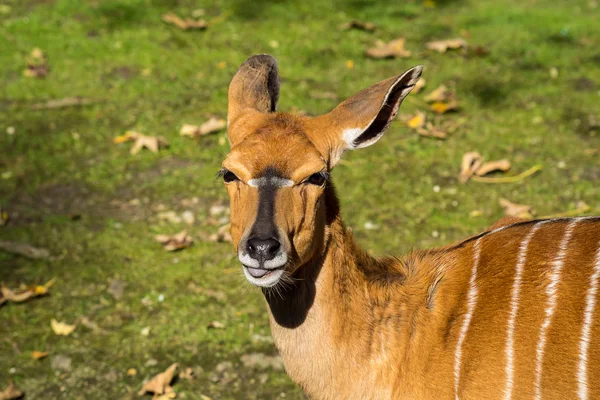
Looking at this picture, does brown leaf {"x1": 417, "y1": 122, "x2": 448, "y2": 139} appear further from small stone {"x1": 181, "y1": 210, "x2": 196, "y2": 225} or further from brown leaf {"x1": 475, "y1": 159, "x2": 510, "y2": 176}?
small stone {"x1": 181, "y1": 210, "x2": 196, "y2": 225}

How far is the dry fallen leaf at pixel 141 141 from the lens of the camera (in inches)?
242

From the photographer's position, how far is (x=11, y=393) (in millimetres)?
4145

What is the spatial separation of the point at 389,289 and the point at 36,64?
16.8ft

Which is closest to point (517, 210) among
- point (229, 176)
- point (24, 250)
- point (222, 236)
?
point (222, 236)

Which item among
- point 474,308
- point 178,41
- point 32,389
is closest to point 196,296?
point 32,389

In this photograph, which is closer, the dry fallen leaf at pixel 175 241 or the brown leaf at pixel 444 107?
the dry fallen leaf at pixel 175 241

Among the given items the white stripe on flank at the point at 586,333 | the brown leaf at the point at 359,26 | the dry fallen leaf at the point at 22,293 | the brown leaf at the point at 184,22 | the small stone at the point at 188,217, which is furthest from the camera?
the brown leaf at the point at 184,22

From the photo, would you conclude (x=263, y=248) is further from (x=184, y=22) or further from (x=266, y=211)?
(x=184, y=22)

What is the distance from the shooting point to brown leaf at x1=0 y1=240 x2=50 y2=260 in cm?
516

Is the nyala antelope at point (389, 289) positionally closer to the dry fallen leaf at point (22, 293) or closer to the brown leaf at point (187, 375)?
the brown leaf at point (187, 375)

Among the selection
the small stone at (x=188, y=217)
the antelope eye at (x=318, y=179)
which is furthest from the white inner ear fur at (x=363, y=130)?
the small stone at (x=188, y=217)

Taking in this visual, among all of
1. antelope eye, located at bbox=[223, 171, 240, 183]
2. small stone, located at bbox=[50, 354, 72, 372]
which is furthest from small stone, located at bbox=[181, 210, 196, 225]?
antelope eye, located at bbox=[223, 171, 240, 183]

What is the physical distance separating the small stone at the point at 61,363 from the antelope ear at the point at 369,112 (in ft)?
7.16

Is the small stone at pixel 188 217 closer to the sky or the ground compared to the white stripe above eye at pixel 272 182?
closer to the ground
